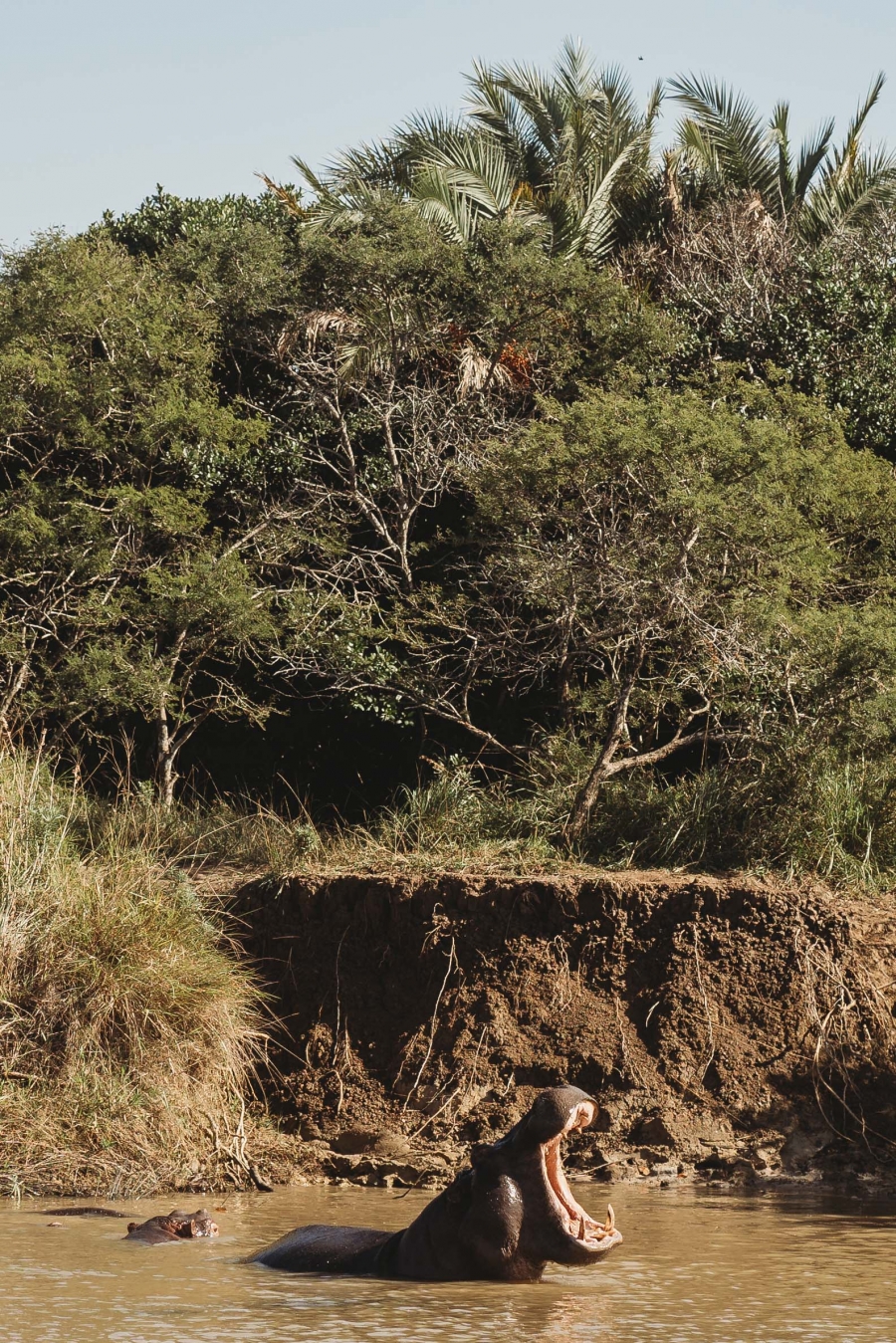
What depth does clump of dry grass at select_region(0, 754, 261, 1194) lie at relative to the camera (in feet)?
25.9

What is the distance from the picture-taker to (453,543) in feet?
44.7

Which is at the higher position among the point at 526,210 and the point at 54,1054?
the point at 526,210

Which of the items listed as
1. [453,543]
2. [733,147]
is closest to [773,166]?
[733,147]

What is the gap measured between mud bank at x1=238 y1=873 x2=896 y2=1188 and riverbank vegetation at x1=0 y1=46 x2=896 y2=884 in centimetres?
89

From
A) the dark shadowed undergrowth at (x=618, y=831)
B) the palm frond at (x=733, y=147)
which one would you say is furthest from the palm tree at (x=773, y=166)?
the dark shadowed undergrowth at (x=618, y=831)

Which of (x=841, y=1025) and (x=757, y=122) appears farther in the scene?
(x=757, y=122)

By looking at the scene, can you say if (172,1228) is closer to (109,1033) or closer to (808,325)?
(109,1033)

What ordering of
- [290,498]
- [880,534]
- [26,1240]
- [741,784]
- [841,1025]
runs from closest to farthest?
[26,1240]
[841,1025]
[741,784]
[880,534]
[290,498]

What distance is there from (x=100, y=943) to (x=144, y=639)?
5.07 metres

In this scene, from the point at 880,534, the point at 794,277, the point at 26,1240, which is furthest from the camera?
the point at 794,277

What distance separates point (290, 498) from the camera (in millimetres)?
14047

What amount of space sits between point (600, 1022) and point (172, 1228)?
348 cm

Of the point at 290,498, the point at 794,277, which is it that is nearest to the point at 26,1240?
the point at 290,498

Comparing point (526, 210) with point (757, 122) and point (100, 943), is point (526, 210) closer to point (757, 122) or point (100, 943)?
point (757, 122)
